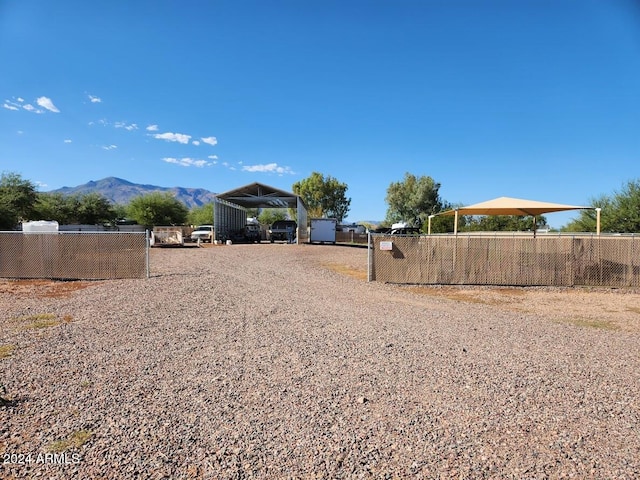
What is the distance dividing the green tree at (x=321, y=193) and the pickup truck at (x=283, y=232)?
42.1m

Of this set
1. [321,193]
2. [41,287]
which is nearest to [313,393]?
[41,287]

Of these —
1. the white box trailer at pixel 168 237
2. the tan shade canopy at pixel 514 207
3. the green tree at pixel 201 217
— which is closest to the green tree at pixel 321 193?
the green tree at pixel 201 217

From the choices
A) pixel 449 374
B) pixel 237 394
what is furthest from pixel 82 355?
pixel 449 374

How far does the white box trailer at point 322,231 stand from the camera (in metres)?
37.5

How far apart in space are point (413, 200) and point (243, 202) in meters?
27.9

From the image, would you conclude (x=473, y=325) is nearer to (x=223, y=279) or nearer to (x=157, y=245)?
(x=223, y=279)

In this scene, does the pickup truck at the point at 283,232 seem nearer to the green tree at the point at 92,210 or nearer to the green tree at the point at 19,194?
the green tree at the point at 19,194

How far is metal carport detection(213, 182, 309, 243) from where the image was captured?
34.2 meters

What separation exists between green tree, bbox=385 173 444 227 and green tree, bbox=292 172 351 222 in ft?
68.9

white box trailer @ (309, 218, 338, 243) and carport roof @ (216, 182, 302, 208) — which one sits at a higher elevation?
carport roof @ (216, 182, 302, 208)

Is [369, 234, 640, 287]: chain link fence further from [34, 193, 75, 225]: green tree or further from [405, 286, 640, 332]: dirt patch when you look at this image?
[34, 193, 75, 225]: green tree

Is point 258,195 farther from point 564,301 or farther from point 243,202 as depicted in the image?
point 564,301

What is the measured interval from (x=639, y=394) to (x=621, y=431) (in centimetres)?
119

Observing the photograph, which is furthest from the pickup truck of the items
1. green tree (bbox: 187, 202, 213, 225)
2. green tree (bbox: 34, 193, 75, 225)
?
green tree (bbox: 187, 202, 213, 225)
